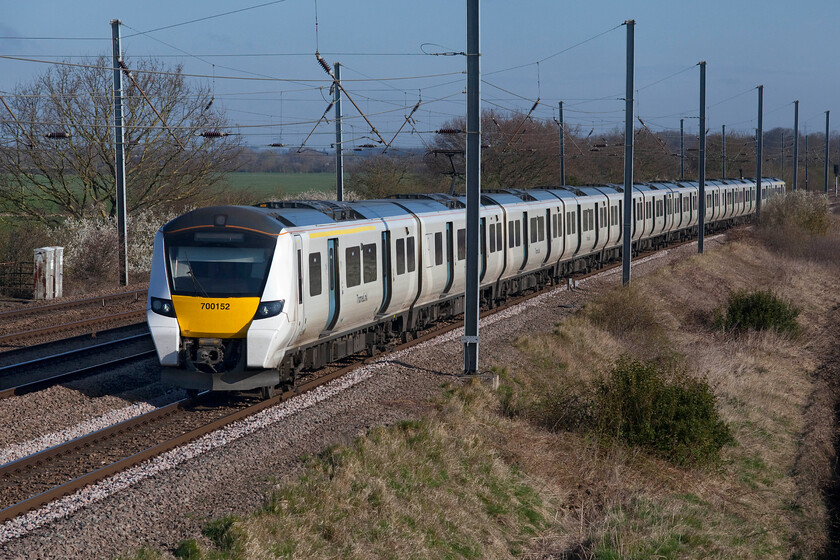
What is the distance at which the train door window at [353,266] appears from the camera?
14.4m

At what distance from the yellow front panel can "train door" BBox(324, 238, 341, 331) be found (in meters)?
2.02

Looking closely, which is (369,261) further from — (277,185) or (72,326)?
(277,185)

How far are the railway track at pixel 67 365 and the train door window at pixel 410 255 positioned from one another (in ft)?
16.1

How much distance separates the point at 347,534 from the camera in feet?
27.4

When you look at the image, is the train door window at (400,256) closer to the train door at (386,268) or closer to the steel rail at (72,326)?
the train door at (386,268)

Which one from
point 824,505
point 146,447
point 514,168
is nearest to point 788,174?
point 514,168

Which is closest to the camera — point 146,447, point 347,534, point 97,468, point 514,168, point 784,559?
point 347,534

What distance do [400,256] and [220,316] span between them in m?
5.01

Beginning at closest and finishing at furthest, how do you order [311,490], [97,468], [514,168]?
[311,490]
[97,468]
[514,168]

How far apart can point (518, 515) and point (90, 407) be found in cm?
617

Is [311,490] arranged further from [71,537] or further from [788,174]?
[788,174]

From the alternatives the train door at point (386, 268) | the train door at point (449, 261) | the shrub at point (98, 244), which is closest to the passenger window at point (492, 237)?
the train door at point (449, 261)

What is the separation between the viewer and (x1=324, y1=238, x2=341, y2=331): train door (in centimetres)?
1384

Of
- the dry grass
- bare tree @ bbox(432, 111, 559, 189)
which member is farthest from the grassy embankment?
bare tree @ bbox(432, 111, 559, 189)
